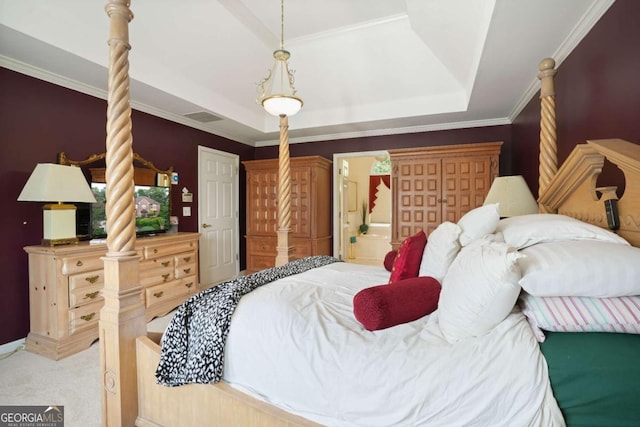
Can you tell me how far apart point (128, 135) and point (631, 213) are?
228 centimetres

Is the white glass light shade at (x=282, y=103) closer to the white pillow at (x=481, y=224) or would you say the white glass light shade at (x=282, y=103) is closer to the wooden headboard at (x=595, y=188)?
the white pillow at (x=481, y=224)

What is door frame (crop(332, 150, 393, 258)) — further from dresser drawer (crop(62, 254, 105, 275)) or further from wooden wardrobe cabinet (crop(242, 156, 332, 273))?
dresser drawer (crop(62, 254, 105, 275))

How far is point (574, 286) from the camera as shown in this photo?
96 centimetres

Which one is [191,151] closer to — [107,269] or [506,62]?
[107,269]

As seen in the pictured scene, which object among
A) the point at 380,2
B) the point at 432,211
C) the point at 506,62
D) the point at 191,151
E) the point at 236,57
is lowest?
the point at 432,211

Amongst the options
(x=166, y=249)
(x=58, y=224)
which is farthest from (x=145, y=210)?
(x=58, y=224)

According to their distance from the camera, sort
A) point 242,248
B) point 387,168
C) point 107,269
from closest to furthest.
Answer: point 107,269 < point 242,248 < point 387,168

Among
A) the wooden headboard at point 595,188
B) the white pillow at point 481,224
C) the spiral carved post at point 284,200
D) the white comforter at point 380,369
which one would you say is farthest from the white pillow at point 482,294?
the spiral carved post at point 284,200

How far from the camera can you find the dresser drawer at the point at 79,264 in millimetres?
2480

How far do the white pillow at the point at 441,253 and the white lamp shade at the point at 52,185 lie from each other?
286 centimetres

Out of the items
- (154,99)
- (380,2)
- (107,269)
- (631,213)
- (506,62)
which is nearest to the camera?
(631,213)

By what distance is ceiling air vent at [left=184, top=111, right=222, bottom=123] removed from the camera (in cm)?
403

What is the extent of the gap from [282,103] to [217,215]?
2873mm

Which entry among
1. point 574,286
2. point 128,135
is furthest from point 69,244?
point 574,286
